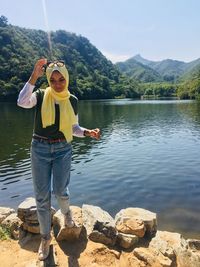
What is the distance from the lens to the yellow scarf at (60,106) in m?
6.46

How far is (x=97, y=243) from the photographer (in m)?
7.80

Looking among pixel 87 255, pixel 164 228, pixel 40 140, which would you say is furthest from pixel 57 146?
pixel 164 228

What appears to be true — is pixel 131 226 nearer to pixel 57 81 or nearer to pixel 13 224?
pixel 13 224

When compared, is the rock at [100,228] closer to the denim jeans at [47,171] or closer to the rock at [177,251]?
the rock at [177,251]

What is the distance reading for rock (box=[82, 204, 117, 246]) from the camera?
25.8 feet

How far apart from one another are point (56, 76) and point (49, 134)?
1.24m

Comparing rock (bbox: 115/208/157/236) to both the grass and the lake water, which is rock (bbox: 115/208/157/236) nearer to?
the grass

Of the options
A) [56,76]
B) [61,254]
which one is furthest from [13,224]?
[56,76]

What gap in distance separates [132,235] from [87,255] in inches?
56.2

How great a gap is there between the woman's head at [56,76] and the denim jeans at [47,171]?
1207 millimetres

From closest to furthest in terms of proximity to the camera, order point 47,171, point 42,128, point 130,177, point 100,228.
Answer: point 42,128 < point 47,171 < point 100,228 < point 130,177

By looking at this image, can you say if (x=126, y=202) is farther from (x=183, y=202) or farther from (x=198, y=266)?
(x=198, y=266)

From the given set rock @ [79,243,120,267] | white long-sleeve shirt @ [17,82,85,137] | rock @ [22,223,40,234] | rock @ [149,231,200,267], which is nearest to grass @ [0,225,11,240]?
rock @ [22,223,40,234]

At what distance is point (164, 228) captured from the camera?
12945 millimetres
